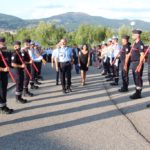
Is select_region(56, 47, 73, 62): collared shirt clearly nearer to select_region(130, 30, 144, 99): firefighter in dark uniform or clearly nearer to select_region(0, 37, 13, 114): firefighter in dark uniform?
select_region(130, 30, 144, 99): firefighter in dark uniform

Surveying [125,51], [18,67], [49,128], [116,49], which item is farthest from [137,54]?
[49,128]

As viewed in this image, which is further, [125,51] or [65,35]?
[65,35]

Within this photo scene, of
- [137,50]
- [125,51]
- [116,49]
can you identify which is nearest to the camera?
[137,50]

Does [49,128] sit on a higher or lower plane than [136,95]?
higher

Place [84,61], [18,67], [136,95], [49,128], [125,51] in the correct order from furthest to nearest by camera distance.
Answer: [84,61]
[125,51]
[136,95]
[18,67]
[49,128]

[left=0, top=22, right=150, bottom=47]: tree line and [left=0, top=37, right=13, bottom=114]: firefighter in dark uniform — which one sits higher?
[left=0, top=37, right=13, bottom=114]: firefighter in dark uniform

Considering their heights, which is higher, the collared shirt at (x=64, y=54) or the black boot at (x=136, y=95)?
the collared shirt at (x=64, y=54)

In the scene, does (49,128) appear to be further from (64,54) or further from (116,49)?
(116,49)

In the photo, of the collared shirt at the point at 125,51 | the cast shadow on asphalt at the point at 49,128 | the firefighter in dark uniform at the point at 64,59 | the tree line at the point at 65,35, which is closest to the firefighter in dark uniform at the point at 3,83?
the cast shadow on asphalt at the point at 49,128

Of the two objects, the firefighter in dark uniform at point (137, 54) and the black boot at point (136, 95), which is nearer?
the firefighter in dark uniform at point (137, 54)

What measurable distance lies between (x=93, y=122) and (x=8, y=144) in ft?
7.93

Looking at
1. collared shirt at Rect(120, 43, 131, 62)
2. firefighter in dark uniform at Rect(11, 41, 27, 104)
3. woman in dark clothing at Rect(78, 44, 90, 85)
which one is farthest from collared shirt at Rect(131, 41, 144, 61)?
woman in dark clothing at Rect(78, 44, 90, 85)

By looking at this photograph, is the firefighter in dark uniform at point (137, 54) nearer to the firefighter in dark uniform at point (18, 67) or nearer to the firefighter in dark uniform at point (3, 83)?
the firefighter in dark uniform at point (18, 67)

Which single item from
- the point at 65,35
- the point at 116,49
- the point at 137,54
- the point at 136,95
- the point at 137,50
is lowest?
the point at 65,35
